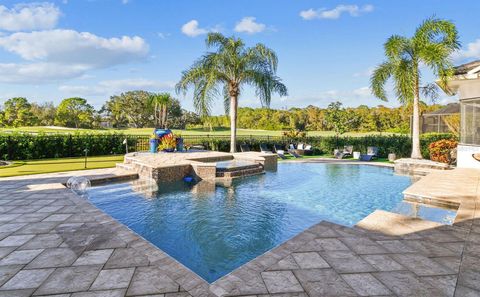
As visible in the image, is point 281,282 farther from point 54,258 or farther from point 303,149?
point 303,149

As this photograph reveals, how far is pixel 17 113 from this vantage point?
45500 mm

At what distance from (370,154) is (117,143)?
51.3 ft

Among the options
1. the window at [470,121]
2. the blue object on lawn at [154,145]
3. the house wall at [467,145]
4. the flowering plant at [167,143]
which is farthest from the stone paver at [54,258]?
the window at [470,121]

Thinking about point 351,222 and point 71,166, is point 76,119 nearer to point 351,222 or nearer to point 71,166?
point 71,166

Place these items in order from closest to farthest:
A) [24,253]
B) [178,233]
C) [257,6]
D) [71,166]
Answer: [24,253] → [178,233] → [71,166] → [257,6]

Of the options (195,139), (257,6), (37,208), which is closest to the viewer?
(37,208)

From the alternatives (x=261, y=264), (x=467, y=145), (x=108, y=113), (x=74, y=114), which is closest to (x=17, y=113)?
(x=74, y=114)

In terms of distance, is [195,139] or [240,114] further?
[240,114]

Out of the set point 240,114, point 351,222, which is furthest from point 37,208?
point 240,114

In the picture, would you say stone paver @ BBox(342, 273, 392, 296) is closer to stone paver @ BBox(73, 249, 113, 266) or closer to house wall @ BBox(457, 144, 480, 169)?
stone paver @ BBox(73, 249, 113, 266)

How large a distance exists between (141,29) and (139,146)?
25.7 ft

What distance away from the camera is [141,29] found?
59.7ft

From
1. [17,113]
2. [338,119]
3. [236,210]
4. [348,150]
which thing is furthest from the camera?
[17,113]

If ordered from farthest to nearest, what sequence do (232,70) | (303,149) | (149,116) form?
(149,116) → (303,149) → (232,70)
